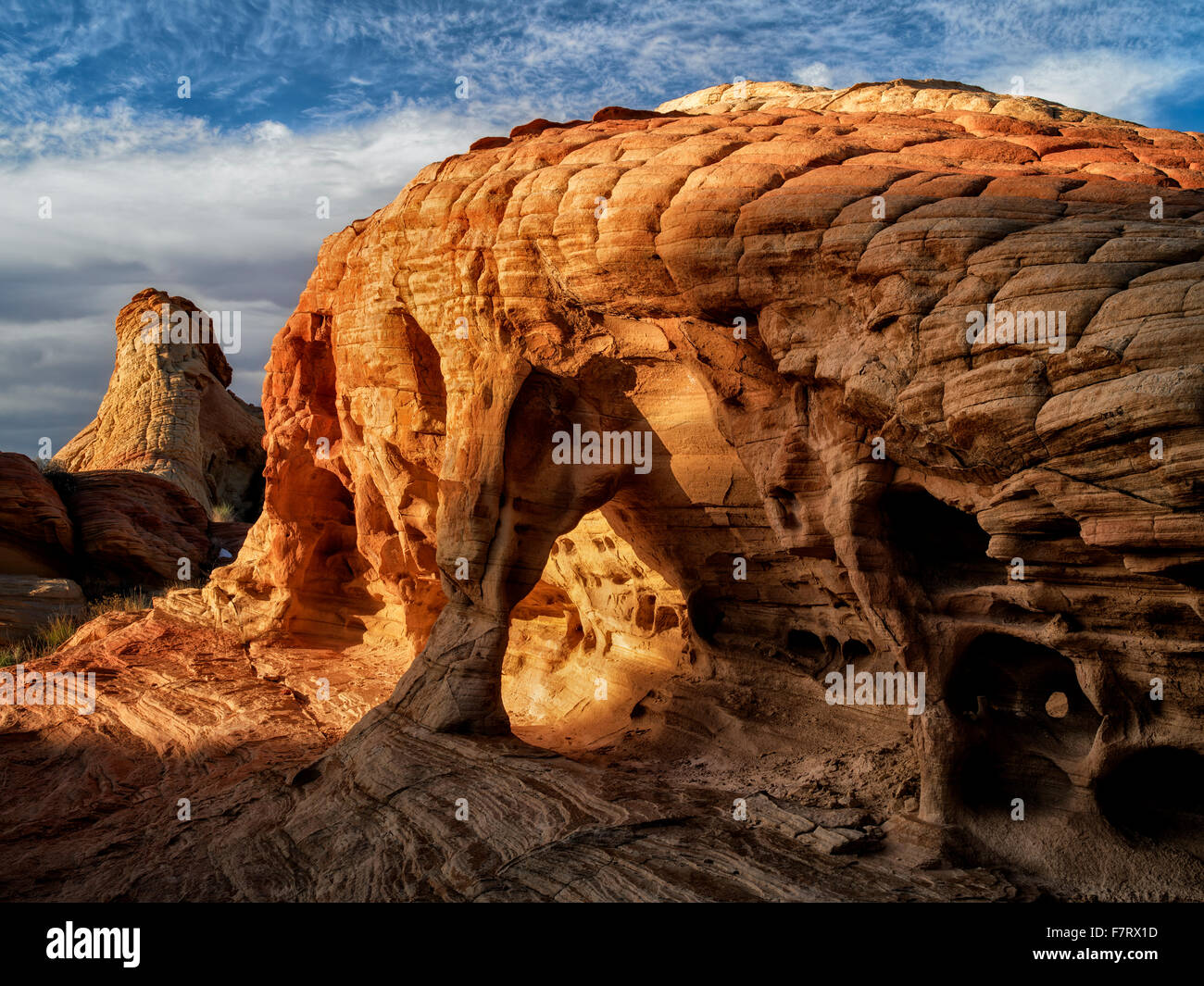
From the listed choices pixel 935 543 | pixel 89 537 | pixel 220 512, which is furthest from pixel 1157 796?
pixel 220 512

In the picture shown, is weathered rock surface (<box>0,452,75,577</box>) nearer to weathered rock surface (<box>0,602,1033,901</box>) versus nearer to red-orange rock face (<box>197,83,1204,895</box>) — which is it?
weathered rock surface (<box>0,602,1033,901</box>)

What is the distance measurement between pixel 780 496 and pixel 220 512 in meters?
24.7

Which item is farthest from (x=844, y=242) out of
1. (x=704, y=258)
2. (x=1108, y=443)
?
(x=1108, y=443)

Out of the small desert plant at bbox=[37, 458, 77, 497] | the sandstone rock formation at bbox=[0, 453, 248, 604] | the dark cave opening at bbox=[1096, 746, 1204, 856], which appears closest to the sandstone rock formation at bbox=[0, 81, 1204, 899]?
the dark cave opening at bbox=[1096, 746, 1204, 856]

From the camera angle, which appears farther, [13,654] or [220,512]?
[220,512]

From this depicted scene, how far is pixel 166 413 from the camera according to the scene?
28.1 m

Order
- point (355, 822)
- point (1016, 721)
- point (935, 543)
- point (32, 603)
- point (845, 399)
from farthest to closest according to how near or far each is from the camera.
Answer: point (32, 603), point (355, 822), point (935, 543), point (1016, 721), point (845, 399)

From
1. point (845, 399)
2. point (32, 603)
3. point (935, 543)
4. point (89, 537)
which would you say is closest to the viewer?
point (845, 399)

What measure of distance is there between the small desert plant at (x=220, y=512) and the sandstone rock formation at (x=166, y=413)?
0.96 feet

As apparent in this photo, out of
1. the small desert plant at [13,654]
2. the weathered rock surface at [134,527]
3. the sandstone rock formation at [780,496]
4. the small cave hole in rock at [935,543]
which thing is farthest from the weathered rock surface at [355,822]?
the weathered rock surface at [134,527]

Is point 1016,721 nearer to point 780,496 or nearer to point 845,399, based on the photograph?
point 780,496

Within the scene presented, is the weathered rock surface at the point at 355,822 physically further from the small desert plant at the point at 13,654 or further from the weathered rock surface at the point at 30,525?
the weathered rock surface at the point at 30,525

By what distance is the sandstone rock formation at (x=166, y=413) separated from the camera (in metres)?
27.8

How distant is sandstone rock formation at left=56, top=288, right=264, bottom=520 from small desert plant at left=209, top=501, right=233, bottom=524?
0.96 feet
